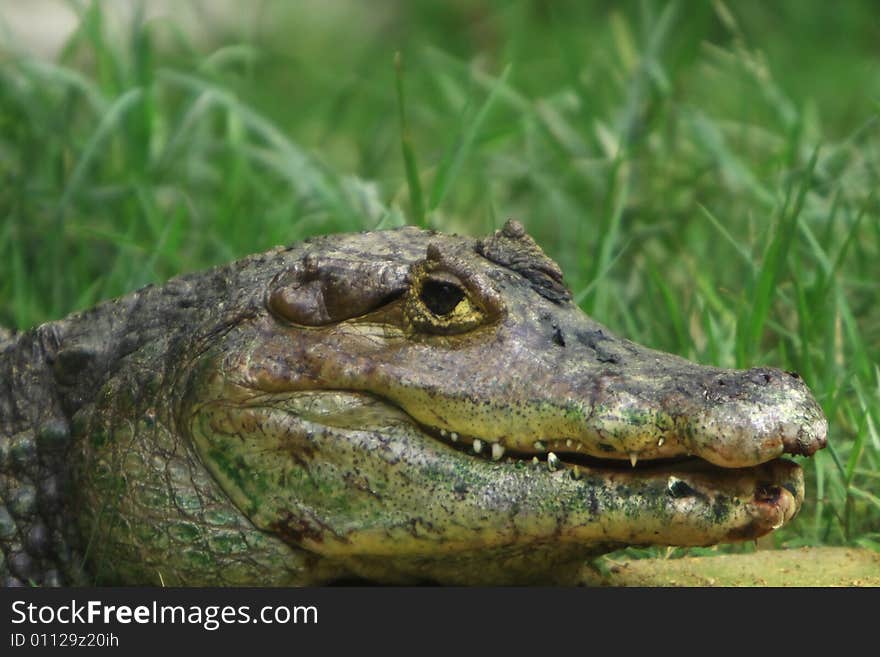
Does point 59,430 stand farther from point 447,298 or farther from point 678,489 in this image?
point 678,489

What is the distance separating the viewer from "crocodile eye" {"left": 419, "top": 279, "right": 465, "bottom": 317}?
3.14m

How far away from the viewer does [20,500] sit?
3.47 m

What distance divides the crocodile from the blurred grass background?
1.14 m

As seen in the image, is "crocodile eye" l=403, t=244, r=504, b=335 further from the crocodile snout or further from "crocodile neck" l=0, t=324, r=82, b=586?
"crocodile neck" l=0, t=324, r=82, b=586

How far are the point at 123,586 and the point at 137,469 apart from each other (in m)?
0.30

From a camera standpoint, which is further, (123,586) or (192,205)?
(192,205)

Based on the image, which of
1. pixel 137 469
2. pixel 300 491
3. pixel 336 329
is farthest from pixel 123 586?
pixel 336 329

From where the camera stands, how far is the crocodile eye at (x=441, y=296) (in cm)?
314

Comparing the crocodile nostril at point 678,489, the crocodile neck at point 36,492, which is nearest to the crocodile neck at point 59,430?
the crocodile neck at point 36,492

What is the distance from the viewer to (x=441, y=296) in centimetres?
315

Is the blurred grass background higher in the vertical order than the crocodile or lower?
higher

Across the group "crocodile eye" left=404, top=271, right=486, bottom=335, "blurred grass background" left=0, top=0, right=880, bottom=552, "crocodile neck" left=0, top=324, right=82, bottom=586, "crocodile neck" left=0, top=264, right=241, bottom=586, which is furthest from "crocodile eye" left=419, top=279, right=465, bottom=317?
"blurred grass background" left=0, top=0, right=880, bottom=552

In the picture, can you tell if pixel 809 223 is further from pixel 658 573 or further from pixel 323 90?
pixel 323 90

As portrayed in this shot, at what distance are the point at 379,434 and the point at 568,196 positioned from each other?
3322mm
